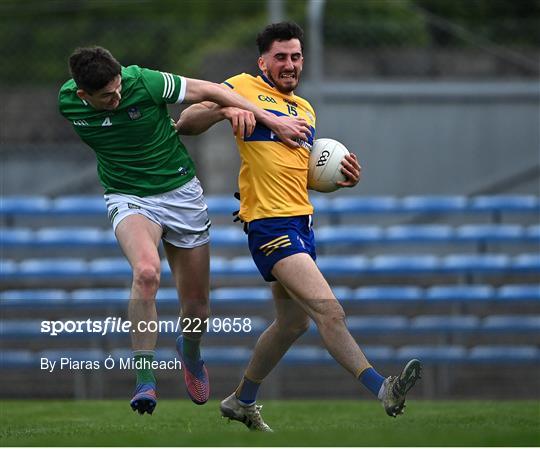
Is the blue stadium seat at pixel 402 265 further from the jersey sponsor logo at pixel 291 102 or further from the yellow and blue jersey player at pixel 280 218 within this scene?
the jersey sponsor logo at pixel 291 102

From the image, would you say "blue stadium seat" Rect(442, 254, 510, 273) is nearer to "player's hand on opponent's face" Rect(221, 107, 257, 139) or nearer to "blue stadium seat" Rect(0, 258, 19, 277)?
"blue stadium seat" Rect(0, 258, 19, 277)

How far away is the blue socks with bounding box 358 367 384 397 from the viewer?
24.1 feet

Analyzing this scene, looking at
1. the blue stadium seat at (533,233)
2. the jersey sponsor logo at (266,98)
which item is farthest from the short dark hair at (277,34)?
the blue stadium seat at (533,233)

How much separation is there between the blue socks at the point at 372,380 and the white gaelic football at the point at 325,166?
1.21m

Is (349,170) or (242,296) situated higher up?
(349,170)

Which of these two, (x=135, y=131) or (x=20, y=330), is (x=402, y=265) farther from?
(x=135, y=131)

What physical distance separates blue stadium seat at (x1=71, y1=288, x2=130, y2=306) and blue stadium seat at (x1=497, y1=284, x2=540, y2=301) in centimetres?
346

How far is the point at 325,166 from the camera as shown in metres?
7.99

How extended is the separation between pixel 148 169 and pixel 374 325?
4.91m

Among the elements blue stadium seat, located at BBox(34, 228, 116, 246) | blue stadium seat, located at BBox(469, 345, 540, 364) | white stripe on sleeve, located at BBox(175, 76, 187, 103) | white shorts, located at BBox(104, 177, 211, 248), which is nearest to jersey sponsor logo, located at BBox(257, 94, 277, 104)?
white stripe on sleeve, located at BBox(175, 76, 187, 103)

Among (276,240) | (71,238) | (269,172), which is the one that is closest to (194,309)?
(276,240)

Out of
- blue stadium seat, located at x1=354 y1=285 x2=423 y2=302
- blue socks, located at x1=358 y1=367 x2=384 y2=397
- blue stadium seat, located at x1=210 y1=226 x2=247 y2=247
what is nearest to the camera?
blue socks, located at x1=358 y1=367 x2=384 y2=397

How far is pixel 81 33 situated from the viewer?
14492 millimetres

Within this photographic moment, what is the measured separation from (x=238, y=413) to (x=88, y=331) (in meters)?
3.45
